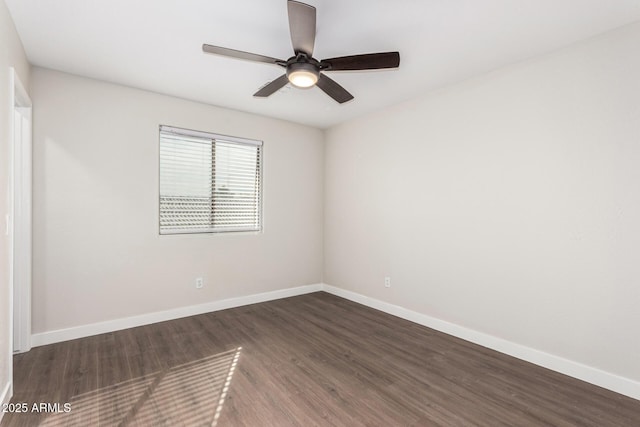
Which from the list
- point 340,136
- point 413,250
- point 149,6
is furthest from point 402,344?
point 149,6

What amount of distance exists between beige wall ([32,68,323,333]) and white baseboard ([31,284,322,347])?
61 mm

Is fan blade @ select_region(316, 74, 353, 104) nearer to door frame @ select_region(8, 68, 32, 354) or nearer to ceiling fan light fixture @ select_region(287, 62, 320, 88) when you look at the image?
Answer: ceiling fan light fixture @ select_region(287, 62, 320, 88)

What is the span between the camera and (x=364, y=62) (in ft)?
7.16

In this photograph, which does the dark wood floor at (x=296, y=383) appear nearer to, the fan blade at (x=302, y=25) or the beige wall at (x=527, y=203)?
the beige wall at (x=527, y=203)

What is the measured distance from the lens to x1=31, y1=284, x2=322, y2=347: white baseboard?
295cm

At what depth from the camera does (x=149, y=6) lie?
207 centimetres

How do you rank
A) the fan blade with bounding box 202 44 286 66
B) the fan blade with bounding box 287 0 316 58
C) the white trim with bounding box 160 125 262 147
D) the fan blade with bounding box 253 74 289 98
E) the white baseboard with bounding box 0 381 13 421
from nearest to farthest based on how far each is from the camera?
the fan blade with bounding box 287 0 316 58 < the white baseboard with bounding box 0 381 13 421 < the fan blade with bounding box 202 44 286 66 < the fan blade with bounding box 253 74 289 98 < the white trim with bounding box 160 125 262 147

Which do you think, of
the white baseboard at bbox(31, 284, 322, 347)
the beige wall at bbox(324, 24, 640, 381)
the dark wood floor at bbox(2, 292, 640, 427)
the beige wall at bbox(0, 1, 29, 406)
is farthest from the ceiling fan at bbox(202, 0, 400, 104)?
the white baseboard at bbox(31, 284, 322, 347)

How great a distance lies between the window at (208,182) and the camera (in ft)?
12.0

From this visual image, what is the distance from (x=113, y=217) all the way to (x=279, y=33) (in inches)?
98.1

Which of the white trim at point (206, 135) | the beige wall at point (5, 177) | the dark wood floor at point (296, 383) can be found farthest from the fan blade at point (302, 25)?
the dark wood floor at point (296, 383)

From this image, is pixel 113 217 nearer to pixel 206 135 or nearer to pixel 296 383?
pixel 206 135

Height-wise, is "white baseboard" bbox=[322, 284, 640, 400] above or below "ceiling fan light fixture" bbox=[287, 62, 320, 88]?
below

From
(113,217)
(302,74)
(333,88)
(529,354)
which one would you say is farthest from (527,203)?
(113,217)
